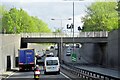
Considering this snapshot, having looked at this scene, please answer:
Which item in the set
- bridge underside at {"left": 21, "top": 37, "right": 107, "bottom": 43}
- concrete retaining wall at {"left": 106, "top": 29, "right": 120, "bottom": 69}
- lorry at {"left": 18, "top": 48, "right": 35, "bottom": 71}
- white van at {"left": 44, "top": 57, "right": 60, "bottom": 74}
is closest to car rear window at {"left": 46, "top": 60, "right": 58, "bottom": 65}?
white van at {"left": 44, "top": 57, "right": 60, "bottom": 74}

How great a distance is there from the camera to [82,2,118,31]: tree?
10081 centimetres

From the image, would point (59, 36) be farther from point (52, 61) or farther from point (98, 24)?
point (52, 61)

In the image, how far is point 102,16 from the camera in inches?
4023

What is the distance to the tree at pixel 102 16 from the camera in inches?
3969

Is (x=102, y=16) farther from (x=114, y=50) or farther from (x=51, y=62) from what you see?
(x=51, y=62)

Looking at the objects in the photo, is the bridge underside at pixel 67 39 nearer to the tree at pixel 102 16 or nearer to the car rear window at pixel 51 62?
the tree at pixel 102 16

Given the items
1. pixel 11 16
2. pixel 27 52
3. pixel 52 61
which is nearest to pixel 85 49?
pixel 11 16

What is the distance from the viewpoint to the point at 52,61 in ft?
151

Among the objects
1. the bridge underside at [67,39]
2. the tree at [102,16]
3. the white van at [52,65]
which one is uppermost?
the tree at [102,16]

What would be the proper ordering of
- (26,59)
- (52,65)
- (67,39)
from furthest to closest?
(67,39) < (26,59) < (52,65)

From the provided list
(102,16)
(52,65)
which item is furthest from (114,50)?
(102,16)

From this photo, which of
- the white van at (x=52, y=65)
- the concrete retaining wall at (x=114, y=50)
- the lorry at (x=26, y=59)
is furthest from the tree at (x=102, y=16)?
the white van at (x=52, y=65)

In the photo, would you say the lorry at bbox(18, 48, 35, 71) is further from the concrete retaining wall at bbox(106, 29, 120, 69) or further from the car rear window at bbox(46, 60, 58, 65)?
the concrete retaining wall at bbox(106, 29, 120, 69)

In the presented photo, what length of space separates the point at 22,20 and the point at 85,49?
72.3 ft
